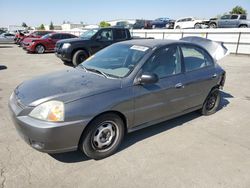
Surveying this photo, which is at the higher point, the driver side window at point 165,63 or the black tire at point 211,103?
the driver side window at point 165,63

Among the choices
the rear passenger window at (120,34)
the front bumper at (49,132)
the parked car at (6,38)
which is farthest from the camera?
the parked car at (6,38)

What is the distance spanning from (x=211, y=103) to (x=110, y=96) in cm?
282

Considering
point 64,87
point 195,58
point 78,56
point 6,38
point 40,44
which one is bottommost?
point 6,38

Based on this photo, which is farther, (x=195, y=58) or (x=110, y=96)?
(x=195, y=58)

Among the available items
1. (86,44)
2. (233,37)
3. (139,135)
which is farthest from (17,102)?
(233,37)

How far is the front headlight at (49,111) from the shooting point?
8.70ft

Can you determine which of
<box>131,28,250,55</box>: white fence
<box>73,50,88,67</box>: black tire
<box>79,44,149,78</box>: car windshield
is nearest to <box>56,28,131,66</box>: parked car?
<box>73,50,88,67</box>: black tire

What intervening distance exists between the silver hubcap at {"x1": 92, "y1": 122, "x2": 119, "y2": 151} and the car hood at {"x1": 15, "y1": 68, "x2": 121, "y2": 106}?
1.71 ft

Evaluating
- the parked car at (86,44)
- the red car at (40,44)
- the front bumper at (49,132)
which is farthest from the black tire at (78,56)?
the front bumper at (49,132)

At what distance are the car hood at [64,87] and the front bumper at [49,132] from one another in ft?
0.78

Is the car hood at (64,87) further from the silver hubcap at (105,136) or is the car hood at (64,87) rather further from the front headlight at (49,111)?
the silver hubcap at (105,136)

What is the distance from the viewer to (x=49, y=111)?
267cm

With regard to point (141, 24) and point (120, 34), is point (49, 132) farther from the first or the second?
point (141, 24)

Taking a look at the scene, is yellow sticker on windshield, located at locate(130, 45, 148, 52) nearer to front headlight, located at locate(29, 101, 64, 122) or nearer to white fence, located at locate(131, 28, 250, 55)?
front headlight, located at locate(29, 101, 64, 122)
